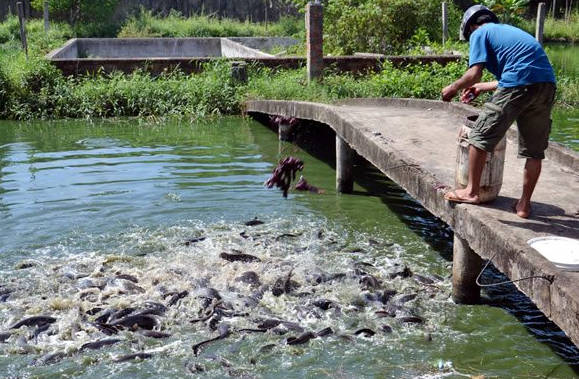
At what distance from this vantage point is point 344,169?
10.3 m

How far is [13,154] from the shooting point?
12.8m

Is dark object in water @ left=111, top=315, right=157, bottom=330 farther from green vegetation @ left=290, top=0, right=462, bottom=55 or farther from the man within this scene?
green vegetation @ left=290, top=0, right=462, bottom=55

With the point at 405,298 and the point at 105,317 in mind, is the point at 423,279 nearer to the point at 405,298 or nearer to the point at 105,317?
the point at 405,298

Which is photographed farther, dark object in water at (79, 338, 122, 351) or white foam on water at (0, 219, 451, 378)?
white foam on water at (0, 219, 451, 378)

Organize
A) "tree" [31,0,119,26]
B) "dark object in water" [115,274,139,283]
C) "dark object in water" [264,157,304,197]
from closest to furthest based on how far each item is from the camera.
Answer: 1. "dark object in water" [115,274,139,283]
2. "dark object in water" [264,157,304,197]
3. "tree" [31,0,119,26]

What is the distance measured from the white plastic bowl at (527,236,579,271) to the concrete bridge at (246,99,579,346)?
0.06 meters

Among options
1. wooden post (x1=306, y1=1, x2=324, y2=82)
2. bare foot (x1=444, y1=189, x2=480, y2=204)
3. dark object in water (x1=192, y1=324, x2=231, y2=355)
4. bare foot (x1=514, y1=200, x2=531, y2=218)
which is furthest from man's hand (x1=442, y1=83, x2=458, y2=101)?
wooden post (x1=306, y1=1, x2=324, y2=82)

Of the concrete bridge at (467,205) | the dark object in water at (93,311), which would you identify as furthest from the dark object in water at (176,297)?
the concrete bridge at (467,205)

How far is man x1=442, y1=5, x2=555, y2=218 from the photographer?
540cm

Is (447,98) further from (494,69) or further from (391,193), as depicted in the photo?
(391,193)

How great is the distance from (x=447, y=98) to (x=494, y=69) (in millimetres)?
444

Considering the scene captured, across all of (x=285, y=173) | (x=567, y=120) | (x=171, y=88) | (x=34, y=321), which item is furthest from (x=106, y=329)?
(x=567, y=120)

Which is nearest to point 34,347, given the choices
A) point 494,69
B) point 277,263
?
point 277,263

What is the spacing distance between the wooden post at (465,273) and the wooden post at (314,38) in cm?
1023
